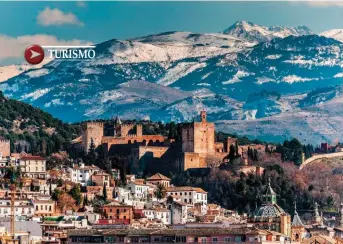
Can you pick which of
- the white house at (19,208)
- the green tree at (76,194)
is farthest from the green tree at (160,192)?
the white house at (19,208)

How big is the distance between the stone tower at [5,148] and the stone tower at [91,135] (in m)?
6.24

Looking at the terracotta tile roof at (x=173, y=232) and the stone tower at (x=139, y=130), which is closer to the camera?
the terracotta tile roof at (x=173, y=232)

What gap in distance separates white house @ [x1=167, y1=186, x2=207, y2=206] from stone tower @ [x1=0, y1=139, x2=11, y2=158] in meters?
13.7

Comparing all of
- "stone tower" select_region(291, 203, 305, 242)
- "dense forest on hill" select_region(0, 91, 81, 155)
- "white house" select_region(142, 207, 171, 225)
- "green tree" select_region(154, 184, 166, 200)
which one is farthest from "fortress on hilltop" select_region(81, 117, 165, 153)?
"stone tower" select_region(291, 203, 305, 242)

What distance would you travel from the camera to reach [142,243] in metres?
83.1

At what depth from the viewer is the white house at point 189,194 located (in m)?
127

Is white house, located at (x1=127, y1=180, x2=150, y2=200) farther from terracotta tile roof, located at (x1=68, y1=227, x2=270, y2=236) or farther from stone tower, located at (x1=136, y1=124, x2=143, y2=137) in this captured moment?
terracotta tile roof, located at (x1=68, y1=227, x2=270, y2=236)

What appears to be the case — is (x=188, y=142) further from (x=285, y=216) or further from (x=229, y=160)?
(x=285, y=216)

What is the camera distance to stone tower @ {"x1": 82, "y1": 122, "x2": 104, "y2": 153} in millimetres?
144625

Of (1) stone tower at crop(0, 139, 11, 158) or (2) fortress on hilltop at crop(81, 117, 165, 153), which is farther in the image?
(2) fortress on hilltop at crop(81, 117, 165, 153)

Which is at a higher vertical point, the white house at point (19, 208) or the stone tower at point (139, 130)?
the stone tower at point (139, 130)

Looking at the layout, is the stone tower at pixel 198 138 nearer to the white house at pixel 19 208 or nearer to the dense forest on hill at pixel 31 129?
the dense forest on hill at pixel 31 129

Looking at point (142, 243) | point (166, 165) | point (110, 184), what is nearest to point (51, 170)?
point (110, 184)

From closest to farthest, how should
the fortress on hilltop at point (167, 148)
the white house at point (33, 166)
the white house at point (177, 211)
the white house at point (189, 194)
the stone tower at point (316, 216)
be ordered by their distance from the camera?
the white house at point (177, 211) → the stone tower at point (316, 216) → the white house at point (33, 166) → the white house at point (189, 194) → the fortress on hilltop at point (167, 148)
